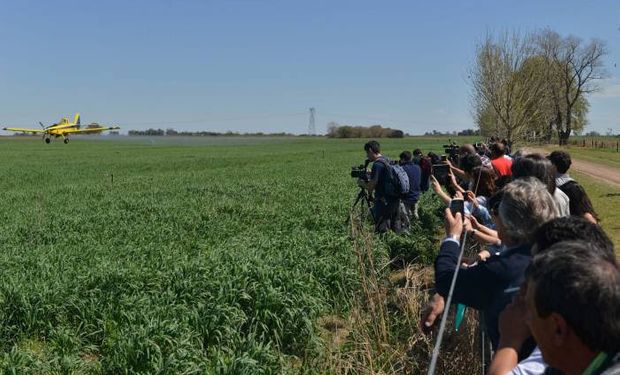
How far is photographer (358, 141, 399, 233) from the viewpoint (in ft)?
28.0

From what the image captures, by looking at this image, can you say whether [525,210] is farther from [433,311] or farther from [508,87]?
[508,87]

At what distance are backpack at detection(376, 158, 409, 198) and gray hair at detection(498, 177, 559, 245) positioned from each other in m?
5.51

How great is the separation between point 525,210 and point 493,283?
1.69ft

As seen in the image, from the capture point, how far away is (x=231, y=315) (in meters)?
5.23

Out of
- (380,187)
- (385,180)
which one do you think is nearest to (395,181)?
(385,180)

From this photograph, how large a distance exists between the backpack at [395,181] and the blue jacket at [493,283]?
5745 millimetres

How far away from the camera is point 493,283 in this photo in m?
2.65

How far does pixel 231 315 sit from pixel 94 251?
4.40 meters

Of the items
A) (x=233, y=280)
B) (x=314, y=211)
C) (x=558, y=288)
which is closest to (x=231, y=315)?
(x=233, y=280)

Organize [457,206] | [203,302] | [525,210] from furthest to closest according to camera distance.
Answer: [203,302], [457,206], [525,210]

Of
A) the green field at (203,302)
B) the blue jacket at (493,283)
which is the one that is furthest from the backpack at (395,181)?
the blue jacket at (493,283)

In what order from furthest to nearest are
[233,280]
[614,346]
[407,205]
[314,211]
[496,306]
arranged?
[314,211]
[407,205]
[233,280]
[496,306]
[614,346]

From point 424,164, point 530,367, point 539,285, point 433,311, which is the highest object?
point 539,285

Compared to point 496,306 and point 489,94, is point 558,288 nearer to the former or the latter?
point 496,306
